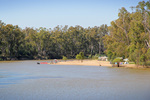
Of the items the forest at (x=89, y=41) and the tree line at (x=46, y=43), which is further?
the tree line at (x=46, y=43)

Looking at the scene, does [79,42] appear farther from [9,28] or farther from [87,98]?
[87,98]

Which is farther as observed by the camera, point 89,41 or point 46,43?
point 89,41

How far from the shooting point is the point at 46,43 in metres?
114

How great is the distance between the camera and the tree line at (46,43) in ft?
329

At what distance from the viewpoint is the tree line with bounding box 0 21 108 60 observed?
329 feet

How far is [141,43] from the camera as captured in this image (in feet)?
156

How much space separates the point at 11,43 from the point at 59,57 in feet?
85.9

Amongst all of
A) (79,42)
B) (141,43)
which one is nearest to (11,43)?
(79,42)

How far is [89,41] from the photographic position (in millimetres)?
127375

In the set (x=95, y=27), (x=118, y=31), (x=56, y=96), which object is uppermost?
(x=95, y=27)

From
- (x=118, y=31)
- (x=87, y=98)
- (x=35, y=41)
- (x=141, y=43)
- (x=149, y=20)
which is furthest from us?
(x=35, y=41)

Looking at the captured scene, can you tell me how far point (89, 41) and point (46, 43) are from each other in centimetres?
2602

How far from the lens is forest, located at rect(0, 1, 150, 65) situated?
46781 millimetres

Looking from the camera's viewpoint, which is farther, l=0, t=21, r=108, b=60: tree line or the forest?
l=0, t=21, r=108, b=60: tree line
